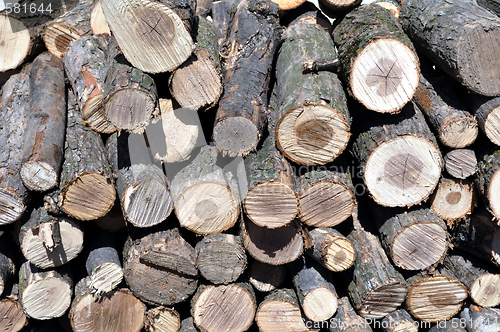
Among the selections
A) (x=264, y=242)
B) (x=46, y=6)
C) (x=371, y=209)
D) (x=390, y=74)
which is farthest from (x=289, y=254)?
(x=46, y=6)

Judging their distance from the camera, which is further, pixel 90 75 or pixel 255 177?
pixel 90 75

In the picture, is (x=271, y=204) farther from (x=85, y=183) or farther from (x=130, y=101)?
(x=85, y=183)

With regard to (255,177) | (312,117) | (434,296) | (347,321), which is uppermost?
(312,117)

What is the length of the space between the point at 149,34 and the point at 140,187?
1.07 metres

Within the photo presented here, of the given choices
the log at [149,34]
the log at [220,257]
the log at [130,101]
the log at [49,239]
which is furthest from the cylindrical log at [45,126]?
the log at [220,257]

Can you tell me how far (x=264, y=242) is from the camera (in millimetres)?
3043

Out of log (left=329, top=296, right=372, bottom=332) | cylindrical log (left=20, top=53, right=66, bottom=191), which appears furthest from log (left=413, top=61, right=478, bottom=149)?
cylindrical log (left=20, top=53, right=66, bottom=191)

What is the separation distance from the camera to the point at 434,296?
334 cm

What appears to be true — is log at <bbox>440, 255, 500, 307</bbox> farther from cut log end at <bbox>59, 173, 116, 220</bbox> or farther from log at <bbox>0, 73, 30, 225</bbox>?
log at <bbox>0, 73, 30, 225</bbox>

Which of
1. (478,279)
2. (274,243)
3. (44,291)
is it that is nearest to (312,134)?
(274,243)

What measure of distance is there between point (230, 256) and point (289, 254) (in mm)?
449

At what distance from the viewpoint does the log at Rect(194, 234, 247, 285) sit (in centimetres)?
305

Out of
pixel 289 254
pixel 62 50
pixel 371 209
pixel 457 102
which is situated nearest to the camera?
pixel 289 254

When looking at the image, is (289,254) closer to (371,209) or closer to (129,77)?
(371,209)
